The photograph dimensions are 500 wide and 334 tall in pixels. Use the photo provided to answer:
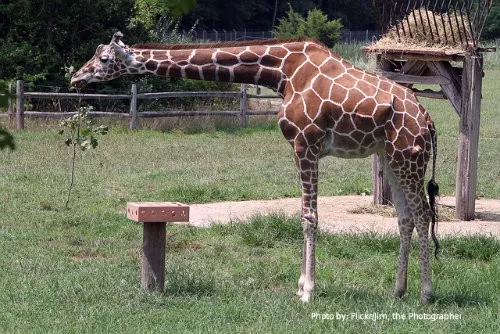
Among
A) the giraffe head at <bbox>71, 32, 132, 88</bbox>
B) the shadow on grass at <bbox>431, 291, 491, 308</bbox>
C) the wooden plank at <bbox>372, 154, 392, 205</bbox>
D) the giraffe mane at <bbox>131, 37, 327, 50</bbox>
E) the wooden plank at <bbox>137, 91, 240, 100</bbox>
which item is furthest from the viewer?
the wooden plank at <bbox>137, 91, 240, 100</bbox>

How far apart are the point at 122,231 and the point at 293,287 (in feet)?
9.49

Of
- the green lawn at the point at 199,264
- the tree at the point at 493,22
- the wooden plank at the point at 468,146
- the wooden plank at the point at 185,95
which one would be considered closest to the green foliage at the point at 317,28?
the tree at the point at 493,22

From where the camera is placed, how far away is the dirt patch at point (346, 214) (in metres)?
11.0

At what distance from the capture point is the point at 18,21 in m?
23.5

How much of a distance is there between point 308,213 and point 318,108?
0.92 meters

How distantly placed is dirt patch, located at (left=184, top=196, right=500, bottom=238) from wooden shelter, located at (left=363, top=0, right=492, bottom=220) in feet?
1.75

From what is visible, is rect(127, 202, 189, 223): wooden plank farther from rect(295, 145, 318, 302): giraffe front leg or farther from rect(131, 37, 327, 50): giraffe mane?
rect(131, 37, 327, 50): giraffe mane

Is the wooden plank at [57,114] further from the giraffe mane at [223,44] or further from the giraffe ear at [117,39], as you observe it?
the giraffe ear at [117,39]

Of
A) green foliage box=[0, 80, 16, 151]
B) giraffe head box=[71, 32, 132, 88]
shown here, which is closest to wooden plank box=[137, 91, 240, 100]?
giraffe head box=[71, 32, 132, 88]

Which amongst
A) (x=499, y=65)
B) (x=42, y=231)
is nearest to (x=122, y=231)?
(x=42, y=231)

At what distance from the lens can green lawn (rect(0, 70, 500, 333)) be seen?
7059mm

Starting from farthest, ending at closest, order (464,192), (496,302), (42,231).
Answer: (464,192)
(42,231)
(496,302)

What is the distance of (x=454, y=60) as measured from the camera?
11531 millimetres

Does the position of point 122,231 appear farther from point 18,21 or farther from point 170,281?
point 18,21
